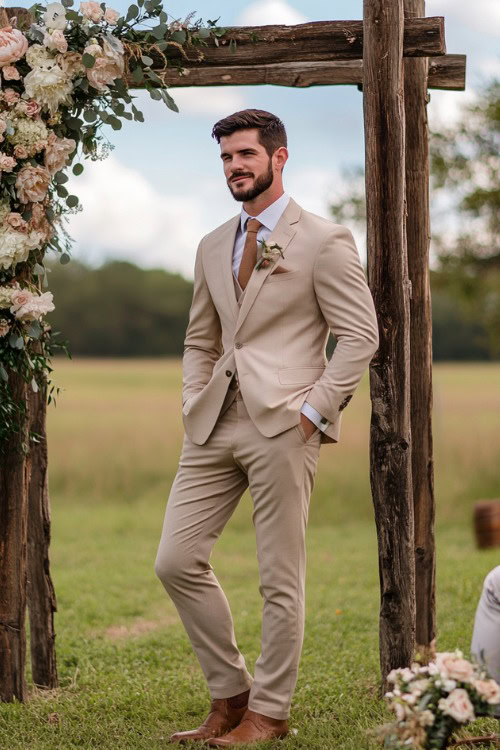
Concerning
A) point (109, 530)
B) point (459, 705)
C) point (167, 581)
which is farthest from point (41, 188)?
point (109, 530)

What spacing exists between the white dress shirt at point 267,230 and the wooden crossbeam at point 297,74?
76 centimetres

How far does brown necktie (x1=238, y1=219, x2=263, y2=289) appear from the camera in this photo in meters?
4.23

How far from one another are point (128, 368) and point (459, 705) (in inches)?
1684

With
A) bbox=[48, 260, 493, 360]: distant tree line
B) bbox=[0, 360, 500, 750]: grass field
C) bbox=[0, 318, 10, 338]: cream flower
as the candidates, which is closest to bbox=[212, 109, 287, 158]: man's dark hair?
bbox=[0, 318, 10, 338]: cream flower

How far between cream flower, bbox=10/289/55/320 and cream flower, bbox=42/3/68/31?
1158 mm

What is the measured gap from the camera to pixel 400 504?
445 centimetres

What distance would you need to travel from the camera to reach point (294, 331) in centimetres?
416

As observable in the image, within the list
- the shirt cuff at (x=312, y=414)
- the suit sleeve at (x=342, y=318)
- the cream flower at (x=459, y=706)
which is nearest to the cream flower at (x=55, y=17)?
the suit sleeve at (x=342, y=318)

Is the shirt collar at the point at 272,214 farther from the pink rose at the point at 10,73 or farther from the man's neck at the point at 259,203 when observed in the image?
the pink rose at the point at 10,73

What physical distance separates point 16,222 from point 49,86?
60 centimetres

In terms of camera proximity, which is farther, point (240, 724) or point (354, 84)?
point (354, 84)

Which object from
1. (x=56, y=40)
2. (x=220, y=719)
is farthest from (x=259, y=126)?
(x=220, y=719)

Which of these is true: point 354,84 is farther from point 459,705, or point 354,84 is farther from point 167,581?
point 459,705

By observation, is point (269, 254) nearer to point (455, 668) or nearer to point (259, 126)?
point (259, 126)
